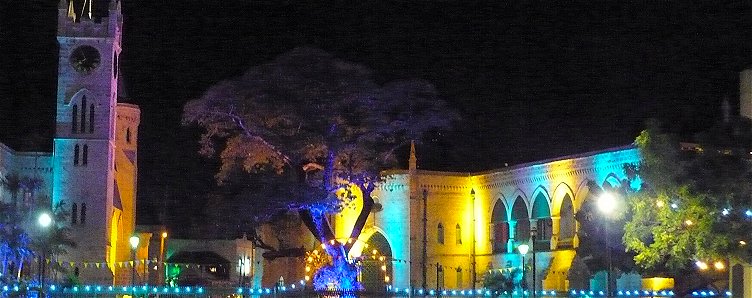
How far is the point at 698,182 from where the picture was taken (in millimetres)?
36812

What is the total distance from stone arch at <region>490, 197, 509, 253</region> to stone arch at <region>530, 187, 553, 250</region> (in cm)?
252

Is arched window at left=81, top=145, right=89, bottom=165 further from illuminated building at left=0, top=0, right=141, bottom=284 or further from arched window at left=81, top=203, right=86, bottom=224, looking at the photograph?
arched window at left=81, top=203, right=86, bottom=224

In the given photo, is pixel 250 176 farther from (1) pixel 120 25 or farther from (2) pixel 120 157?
(2) pixel 120 157

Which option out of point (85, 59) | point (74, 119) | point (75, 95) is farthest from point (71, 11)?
point (74, 119)

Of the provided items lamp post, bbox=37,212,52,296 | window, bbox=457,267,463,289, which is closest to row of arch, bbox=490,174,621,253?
window, bbox=457,267,463,289

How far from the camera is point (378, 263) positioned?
228 feet

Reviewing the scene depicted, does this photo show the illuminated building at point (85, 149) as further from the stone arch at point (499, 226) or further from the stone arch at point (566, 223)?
the stone arch at point (566, 223)

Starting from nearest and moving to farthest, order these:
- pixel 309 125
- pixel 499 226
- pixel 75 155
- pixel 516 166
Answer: pixel 309 125 → pixel 75 155 → pixel 516 166 → pixel 499 226

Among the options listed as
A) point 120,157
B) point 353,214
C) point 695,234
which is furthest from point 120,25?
point 695,234

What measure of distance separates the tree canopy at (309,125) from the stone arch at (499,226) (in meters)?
21.3

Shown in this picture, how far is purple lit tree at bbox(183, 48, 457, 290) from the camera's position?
4625 centimetres

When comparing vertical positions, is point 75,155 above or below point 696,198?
above

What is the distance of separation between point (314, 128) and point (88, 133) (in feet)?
71.2

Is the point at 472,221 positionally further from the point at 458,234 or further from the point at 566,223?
the point at 566,223
